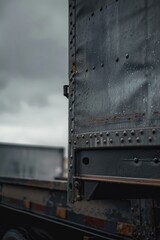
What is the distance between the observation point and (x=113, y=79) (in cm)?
270

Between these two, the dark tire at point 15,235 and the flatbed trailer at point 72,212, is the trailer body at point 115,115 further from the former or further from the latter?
the dark tire at point 15,235

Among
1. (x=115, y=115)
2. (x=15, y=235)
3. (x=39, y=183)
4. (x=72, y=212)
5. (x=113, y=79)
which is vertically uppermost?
(x=113, y=79)

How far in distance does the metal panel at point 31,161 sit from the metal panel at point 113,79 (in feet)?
42.9

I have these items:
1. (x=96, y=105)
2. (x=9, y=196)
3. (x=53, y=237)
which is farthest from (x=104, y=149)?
(x=9, y=196)

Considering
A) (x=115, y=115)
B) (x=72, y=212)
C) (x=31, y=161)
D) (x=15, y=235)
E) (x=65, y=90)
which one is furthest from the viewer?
(x=31, y=161)

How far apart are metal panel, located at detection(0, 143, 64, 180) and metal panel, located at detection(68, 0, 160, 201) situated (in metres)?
13.1

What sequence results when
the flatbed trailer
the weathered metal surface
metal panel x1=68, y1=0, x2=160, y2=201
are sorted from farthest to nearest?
the weathered metal surface
the flatbed trailer
metal panel x1=68, y1=0, x2=160, y2=201

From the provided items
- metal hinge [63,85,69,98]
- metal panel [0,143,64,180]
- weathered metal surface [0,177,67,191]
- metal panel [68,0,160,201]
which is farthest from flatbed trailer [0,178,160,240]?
metal panel [0,143,64,180]

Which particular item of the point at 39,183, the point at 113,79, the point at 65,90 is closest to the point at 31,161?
the point at 39,183

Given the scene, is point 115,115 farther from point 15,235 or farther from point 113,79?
point 15,235

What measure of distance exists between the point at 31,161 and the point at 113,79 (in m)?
14.2

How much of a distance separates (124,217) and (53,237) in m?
1.70

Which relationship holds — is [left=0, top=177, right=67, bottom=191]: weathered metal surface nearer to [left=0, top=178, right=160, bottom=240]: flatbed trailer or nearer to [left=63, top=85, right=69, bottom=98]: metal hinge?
[left=0, top=178, right=160, bottom=240]: flatbed trailer

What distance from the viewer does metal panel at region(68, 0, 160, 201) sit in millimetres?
2387
